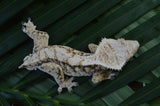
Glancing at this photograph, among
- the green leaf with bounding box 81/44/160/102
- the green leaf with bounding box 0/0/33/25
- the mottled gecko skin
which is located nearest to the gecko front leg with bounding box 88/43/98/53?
the mottled gecko skin

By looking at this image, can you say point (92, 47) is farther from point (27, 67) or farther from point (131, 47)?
point (27, 67)

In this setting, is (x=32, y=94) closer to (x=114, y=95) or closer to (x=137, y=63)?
(x=114, y=95)

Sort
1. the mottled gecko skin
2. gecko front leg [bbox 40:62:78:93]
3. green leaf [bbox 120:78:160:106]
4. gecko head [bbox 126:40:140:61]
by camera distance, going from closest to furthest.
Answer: green leaf [bbox 120:78:160:106]
gecko head [bbox 126:40:140:61]
the mottled gecko skin
gecko front leg [bbox 40:62:78:93]

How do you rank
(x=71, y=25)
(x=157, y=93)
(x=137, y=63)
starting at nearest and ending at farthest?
(x=157, y=93) → (x=137, y=63) → (x=71, y=25)

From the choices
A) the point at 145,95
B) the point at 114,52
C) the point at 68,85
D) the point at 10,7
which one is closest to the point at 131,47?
the point at 114,52

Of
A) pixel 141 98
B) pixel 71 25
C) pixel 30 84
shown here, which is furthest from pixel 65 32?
pixel 141 98

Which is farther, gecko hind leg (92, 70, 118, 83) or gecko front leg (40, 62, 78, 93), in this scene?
gecko front leg (40, 62, 78, 93)

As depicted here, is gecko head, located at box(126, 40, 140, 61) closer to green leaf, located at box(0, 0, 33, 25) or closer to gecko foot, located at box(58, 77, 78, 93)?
gecko foot, located at box(58, 77, 78, 93)
